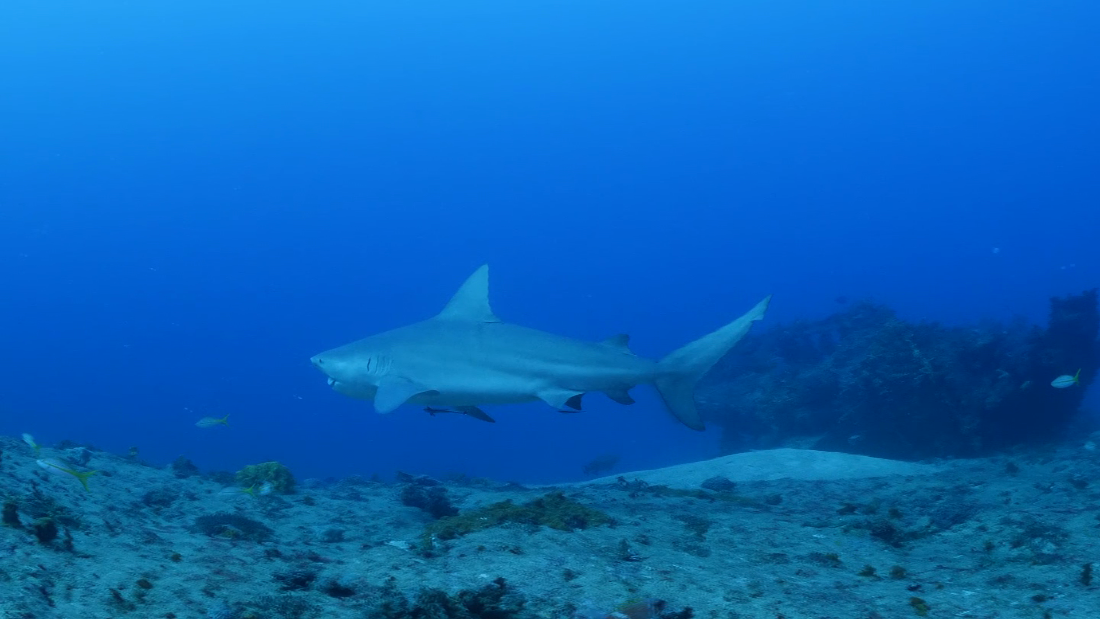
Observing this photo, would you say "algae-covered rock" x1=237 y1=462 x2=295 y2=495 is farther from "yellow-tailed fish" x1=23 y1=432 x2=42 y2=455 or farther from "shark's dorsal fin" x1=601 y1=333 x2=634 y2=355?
"shark's dorsal fin" x1=601 y1=333 x2=634 y2=355

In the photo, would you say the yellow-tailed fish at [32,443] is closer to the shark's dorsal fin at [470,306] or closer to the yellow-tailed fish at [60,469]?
the yellow-tailed fish at [60,469]

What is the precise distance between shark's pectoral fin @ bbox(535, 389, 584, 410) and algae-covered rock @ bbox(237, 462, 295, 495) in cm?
433

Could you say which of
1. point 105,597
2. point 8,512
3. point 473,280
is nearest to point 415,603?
point 105,597

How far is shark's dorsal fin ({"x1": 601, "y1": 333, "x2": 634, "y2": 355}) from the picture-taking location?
29.0ft

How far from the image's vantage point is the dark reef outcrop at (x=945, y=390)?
1530cm

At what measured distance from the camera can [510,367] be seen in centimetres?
853

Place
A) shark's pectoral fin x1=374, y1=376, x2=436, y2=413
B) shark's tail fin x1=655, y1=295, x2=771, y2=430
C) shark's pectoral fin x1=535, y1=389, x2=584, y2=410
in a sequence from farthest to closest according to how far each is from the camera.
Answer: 1. shark's tail fin x1=655, y1=295, x2=771, y2=430
2. shark's pectoral fin x1=535, y1=389, x2=584, y2=410
3. shark's pectoral fin x1=374, y1=376, x2=436, y2=413

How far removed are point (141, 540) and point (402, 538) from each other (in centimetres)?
237

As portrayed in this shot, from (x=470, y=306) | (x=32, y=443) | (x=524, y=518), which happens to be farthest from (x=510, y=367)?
(x=32, y=443)

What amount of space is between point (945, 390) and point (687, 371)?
10249mm

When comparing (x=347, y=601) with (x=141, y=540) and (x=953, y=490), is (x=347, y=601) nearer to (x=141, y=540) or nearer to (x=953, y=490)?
(x=141, y=540)

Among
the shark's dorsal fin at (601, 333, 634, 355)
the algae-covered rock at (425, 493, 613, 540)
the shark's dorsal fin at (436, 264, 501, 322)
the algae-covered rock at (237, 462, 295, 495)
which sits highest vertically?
the shark's dorsal fin at (436, 264, 501, 322)

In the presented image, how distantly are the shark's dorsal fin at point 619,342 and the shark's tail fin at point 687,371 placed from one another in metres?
0.52

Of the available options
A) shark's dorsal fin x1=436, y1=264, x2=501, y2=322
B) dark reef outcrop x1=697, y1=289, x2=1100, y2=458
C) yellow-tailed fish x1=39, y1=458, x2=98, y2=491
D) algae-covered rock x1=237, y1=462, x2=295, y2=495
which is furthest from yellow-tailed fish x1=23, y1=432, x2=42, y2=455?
dark reef outcrop x1=697, y1=289, x2=1100, y2=458
